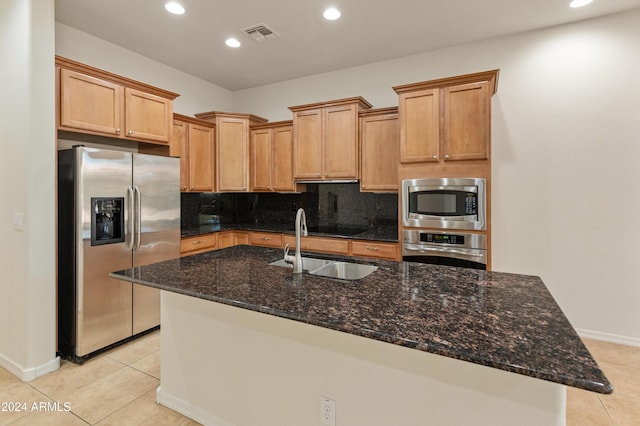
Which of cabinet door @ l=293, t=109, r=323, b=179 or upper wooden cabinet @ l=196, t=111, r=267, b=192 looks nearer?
cabinet door @ l=293, t=109, r=323, b=179

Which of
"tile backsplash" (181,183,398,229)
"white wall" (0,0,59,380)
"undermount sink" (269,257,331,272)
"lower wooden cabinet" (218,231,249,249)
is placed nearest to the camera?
"undermount sink" (269,257,331,272)

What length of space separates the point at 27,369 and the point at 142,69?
3.21 meters

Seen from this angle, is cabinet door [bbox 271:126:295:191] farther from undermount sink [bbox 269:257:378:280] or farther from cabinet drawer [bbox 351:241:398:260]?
undermount sink [bbox 269:257:378:280]

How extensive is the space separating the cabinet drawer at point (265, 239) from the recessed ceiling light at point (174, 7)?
249cm

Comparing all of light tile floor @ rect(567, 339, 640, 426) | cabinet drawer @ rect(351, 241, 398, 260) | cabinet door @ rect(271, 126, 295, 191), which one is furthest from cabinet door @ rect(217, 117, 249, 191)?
light tile floor @ rect(567, 339, 640, 426)

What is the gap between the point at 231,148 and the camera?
441 cm

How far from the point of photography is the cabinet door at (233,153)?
14.3 ft

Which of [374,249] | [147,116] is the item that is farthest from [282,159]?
[374,249]

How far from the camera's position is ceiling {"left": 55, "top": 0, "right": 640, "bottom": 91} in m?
2.81

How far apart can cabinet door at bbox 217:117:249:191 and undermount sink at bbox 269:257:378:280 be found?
248 cm

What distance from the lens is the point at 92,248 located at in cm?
271

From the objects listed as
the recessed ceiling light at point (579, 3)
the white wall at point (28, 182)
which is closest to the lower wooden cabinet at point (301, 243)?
the white wall at point (28, 182)

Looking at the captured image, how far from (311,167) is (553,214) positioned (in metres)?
2.62

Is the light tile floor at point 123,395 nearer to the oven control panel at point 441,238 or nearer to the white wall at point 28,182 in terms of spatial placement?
the white wall at point 28,182
